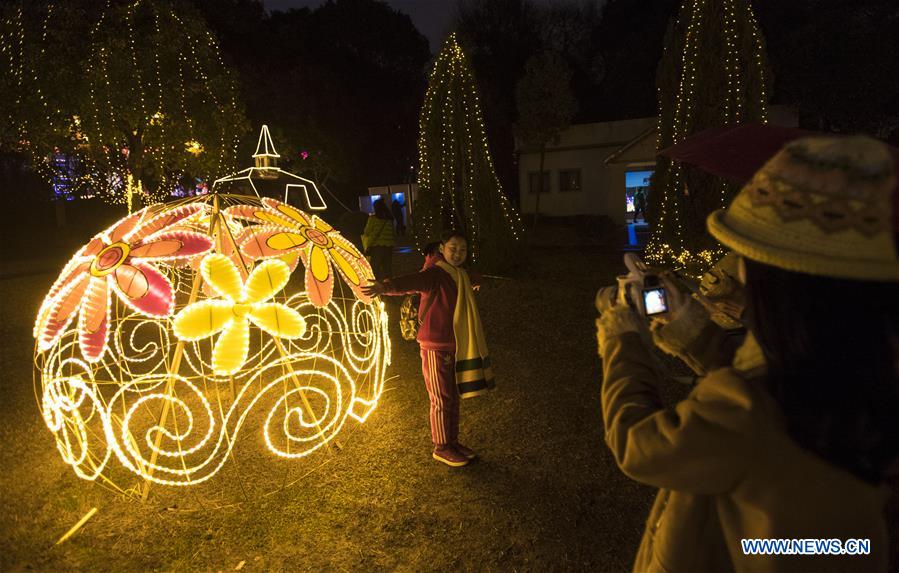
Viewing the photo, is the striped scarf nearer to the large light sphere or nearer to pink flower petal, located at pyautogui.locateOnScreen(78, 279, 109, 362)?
the large light sphere

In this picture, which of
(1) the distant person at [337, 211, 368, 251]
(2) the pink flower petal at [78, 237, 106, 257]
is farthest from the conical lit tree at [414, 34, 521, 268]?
(1) the distant person at [337, 211, 368, 251]

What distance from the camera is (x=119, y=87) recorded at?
433 inches

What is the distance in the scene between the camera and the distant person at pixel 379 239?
32.1 feet

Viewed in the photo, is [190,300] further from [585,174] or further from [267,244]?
[585,174]

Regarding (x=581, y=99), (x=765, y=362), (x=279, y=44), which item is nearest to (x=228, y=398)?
(x=765, y=362)

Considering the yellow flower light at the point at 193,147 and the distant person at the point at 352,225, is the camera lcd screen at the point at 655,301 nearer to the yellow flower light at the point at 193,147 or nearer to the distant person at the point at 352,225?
the yellow flower light at the point at 193,147

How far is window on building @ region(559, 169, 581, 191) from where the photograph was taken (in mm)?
23781

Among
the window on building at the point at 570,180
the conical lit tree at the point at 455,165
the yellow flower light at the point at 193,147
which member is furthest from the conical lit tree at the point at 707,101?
the window on building at the point at 570,180

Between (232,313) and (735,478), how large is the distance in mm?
2867

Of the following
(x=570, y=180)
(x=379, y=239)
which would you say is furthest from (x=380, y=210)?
(x=570, y=180)

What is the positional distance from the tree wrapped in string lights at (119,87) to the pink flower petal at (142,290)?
30.7 ft

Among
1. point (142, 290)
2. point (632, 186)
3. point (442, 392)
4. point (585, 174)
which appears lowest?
point (442, 392)

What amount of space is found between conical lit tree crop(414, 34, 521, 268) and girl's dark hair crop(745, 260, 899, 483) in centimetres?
892

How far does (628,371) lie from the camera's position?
1.35 meters
